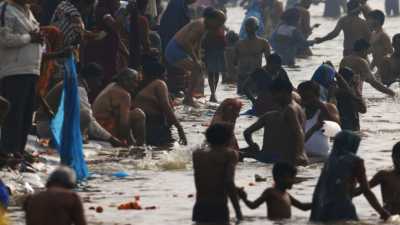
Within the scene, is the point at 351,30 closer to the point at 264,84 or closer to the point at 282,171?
the point at 264,84

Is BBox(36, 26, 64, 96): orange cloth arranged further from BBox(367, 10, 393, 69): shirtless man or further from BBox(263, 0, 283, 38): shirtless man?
BBox(263, 0, 283, 38): shirtless man

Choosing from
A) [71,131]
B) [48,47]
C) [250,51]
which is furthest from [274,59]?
[71,131]

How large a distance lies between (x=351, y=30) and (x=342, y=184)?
14.7 meters

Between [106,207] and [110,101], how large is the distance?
13.2ft

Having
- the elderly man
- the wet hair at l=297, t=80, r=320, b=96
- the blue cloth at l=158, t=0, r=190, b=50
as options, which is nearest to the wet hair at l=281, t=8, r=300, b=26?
the blue cloth at l=158, t=0, r=190, b=50

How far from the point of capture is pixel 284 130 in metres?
15.2

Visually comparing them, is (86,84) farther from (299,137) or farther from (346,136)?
(346,136)

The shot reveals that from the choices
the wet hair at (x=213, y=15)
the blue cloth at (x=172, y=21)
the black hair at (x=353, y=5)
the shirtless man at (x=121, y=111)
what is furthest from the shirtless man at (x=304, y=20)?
the shirtless man at (x=121, y=111)

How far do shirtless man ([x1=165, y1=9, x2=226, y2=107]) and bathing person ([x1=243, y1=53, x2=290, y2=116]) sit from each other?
1007 mm

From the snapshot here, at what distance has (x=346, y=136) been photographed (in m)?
11.9

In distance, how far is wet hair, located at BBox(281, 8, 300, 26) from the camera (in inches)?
1191

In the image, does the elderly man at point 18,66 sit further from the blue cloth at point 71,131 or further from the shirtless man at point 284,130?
the shirtless man at point 284,130

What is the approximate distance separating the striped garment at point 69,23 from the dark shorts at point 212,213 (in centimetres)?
482

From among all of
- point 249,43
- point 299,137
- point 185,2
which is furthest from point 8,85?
point 249,43
